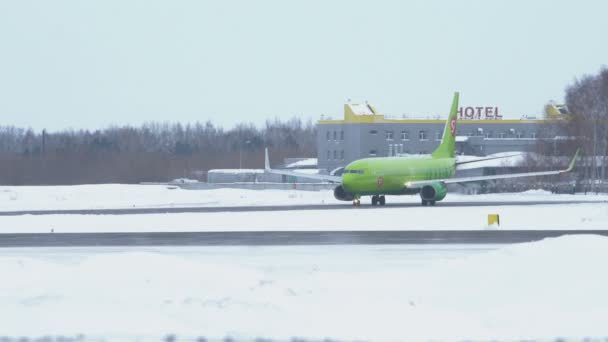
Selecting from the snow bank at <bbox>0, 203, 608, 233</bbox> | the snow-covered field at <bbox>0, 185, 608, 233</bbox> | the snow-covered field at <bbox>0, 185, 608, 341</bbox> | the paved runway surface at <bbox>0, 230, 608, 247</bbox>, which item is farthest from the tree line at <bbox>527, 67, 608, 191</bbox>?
the snow-covered field at <bbox>0, 185, 608, 341</bbox>

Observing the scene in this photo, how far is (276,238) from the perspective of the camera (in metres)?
34.3

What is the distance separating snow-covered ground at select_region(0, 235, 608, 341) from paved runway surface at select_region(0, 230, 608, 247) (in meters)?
8.53

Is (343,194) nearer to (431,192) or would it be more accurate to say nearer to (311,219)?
(431,192)

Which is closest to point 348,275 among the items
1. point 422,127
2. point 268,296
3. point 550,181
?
point 268,296

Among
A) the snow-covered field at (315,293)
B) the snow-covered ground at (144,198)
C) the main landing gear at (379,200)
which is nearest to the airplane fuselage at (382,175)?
the main landing gear at (379,200)

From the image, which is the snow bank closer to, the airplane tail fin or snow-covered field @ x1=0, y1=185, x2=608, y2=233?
snow-covered field @ x1=0, y1=185, x2=608, y2=233

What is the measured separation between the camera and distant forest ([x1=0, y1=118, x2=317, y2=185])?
125m

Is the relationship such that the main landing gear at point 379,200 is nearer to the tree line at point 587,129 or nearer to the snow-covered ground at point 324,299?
the tree line at point 587,129

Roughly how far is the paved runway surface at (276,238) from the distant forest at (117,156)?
83.5m

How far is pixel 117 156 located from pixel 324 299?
451ft

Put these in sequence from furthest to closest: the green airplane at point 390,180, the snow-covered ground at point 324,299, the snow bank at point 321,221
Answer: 1. the green airplane at point 390,180
2. the snow bank at point 321,221
3. the snow-covered ground at point 324,299

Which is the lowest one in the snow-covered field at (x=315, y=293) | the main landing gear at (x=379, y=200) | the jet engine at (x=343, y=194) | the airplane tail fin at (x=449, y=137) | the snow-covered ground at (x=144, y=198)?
the snow-covered ground at (x=144, y=198)

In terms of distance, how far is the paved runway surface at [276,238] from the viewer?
32.4m

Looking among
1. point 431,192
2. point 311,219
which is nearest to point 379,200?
point 431,192
